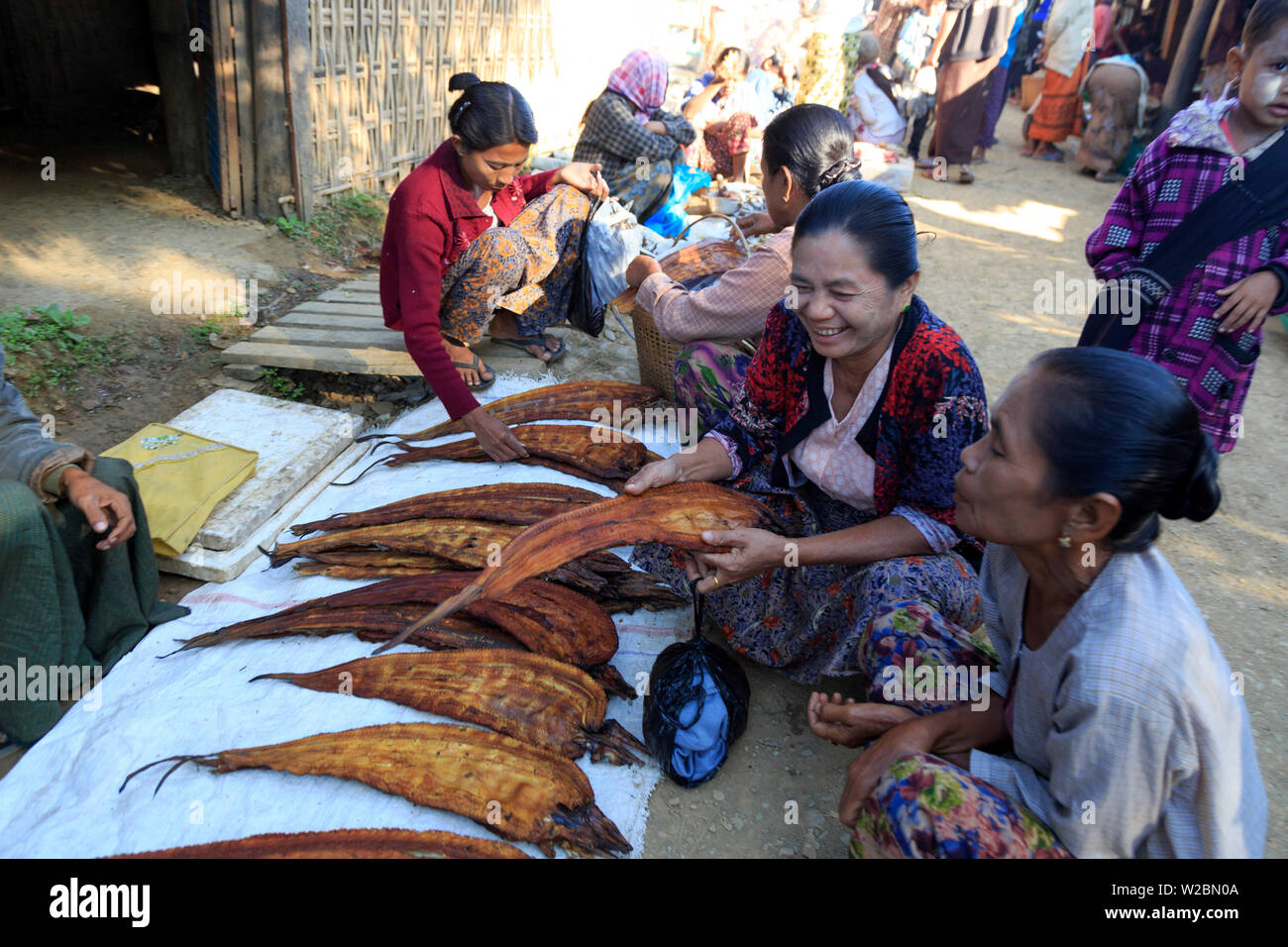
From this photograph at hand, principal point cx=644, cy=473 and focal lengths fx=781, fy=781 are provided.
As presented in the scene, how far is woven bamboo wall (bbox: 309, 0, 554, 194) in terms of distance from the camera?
514 cm

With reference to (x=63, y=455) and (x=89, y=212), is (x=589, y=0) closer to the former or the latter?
(x=89, y=212)

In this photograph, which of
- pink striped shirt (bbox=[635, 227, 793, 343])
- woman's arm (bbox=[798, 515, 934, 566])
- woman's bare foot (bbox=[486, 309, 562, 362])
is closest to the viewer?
woman's arm (bbox=[798, 515, 934, 566])

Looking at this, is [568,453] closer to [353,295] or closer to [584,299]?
[584,299]

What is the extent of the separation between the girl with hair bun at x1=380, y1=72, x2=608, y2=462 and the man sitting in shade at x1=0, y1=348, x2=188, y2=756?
1.14 meters

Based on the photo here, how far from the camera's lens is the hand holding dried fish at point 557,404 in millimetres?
3144

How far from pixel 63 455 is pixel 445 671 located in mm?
1182

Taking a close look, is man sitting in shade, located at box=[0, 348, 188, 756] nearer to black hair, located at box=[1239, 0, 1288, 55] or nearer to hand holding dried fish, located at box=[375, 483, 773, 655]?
hand holding dried fish, located at box=[375, 483, 773, 655]

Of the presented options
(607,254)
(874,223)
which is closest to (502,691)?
(874,223)

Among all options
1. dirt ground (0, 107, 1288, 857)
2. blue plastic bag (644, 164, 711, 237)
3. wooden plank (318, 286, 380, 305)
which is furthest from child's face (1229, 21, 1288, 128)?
wooden plank (318, 286, 380, 305)

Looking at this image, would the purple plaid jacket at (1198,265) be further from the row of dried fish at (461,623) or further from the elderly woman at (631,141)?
the elderly woman at (631,141)

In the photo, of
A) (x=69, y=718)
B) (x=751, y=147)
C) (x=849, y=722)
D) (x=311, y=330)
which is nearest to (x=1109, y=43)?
(x=751, y=147)

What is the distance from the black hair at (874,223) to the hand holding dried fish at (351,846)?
1569mm

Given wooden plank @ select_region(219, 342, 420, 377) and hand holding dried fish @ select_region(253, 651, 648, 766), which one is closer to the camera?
hand holding dried fish @ select_region(253, 651, 648, 766)

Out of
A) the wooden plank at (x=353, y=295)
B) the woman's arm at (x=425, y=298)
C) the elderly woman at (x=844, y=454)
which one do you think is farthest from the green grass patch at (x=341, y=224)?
the elderly woman at (x=844, y=454)
